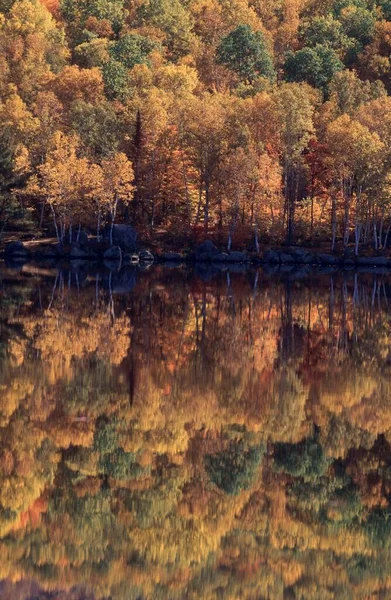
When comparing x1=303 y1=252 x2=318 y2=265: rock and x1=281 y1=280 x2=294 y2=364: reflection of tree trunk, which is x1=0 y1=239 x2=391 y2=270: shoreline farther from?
x1=281 y1=280 x2=294 y2=364: reflection of tree trunk

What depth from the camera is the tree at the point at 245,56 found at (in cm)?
11850

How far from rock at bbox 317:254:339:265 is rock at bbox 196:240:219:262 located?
7.26m

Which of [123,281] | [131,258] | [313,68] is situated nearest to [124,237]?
[131,258]

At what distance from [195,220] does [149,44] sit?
138 ft

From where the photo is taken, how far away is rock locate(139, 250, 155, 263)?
76938 mm

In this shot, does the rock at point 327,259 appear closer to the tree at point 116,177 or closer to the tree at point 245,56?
the tree at point 116,177

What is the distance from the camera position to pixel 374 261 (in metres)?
76.2

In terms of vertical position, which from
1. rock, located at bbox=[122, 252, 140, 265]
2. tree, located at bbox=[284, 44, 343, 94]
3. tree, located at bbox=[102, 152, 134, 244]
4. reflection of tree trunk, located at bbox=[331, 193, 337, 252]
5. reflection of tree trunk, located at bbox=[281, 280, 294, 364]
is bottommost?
rock, located at bbox=[122, 252, 140, 265]

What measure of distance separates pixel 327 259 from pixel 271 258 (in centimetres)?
389

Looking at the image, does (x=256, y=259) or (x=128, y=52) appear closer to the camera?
(x=256, y=259)

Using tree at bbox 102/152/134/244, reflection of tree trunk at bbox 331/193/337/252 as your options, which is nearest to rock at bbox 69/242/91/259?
tree at bbox 102/152/134/244

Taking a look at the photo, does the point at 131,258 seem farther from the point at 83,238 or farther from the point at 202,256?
the point at 83,238

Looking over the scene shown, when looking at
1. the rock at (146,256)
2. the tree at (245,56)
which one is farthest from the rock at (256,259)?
the tree at (245,56)

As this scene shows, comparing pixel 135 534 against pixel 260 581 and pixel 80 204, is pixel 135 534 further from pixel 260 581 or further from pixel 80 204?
pixel 80 204
